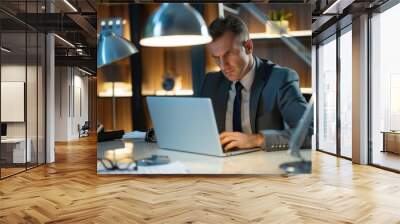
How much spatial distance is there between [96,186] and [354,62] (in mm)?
5709

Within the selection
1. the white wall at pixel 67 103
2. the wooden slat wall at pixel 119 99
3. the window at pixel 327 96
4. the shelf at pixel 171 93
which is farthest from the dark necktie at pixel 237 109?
the white wall at pixel 67 103

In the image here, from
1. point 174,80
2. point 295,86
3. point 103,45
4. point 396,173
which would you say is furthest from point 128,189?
point 396,173

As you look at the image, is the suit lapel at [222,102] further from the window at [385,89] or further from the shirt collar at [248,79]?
the window at [385,89]

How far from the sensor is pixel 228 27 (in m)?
6.44

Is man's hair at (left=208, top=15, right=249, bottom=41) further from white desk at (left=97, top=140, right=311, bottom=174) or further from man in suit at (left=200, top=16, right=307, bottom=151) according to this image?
white desk at (left=97, top=140, right=311, bottom=174)

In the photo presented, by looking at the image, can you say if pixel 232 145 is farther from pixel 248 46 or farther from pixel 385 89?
pixel 385 89

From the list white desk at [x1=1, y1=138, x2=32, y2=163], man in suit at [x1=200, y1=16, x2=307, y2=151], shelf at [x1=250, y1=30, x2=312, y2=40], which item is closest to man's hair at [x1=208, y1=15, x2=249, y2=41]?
man in suit at [x1=200, y1=16, x2=307, y2=151]

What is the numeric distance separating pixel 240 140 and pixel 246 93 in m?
0.74

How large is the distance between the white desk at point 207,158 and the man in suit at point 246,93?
0.56ft

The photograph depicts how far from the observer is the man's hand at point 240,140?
6.34m

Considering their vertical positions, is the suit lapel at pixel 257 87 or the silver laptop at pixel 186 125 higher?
the suit lapel at pixel 257 87

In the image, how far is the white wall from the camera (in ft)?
51.9

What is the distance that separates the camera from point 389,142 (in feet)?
25.1

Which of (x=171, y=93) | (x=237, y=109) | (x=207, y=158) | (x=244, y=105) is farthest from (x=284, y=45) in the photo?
(x=207, y=158)
